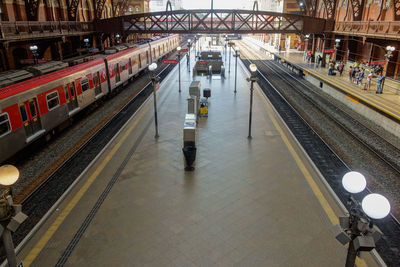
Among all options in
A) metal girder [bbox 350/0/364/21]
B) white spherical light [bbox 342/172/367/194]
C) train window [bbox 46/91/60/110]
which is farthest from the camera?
metal girder [bbox 350/0/364/21]

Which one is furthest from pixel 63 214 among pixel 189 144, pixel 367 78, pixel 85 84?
pixel 367 78

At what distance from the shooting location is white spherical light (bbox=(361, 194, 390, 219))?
11.3 ft

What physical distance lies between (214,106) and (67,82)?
369 inches

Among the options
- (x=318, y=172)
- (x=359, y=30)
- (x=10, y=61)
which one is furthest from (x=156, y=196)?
(x=359, y=30)

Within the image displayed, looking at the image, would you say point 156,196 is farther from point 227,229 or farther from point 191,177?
point 227,229

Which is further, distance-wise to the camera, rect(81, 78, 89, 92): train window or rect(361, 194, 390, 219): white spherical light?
rect(81, 78, 89, 92): train window

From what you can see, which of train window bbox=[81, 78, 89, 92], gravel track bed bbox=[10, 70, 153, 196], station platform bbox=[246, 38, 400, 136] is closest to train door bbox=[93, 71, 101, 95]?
gravel track bed bbox=[10, 70, 153, 196]

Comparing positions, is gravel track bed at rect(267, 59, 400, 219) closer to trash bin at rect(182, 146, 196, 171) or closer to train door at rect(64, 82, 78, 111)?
trash bin at rect(182, 146, 196, 171)

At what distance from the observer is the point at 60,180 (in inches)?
426

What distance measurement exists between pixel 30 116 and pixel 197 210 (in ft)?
26.8

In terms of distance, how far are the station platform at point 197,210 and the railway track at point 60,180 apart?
0.51 m

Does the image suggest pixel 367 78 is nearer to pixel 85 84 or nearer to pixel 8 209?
pixel 85 84

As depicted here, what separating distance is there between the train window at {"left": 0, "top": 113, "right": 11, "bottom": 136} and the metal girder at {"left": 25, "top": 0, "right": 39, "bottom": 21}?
19302mm

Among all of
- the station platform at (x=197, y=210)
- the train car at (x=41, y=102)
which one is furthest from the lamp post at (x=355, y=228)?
the train car at (x=41, y=102)
